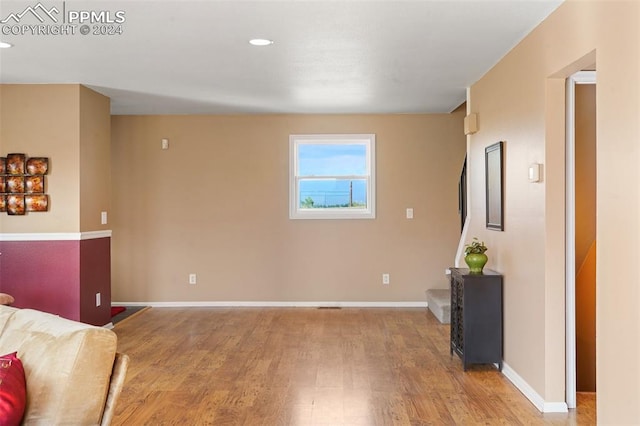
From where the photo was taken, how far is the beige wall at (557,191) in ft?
7.95

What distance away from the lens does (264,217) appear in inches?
277

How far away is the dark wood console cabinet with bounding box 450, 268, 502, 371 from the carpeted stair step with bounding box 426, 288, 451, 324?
1.68 metres

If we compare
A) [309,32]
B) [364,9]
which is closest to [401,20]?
[364,9]

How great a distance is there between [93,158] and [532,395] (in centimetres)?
444

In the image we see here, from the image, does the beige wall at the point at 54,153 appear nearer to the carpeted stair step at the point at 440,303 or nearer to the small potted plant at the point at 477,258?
the small potted plant at the point at 477,258

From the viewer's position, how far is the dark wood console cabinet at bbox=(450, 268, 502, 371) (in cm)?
423

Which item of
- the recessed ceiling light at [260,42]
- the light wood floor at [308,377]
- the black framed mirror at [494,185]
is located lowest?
the light wood floor at [308,377]

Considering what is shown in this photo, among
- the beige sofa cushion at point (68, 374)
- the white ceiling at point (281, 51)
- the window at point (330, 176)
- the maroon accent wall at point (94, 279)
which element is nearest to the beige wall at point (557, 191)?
the white ceiling at point (281, 51)

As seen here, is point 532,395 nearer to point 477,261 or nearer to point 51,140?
point 477,261

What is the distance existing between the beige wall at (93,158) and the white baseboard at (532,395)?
3.95 metres

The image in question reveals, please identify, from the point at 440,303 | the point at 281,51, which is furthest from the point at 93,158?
the point at 440,303

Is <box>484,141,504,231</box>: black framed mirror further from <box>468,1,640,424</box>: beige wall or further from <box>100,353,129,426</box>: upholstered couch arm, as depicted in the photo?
<box>100,353,129,426</box>: upholstered couch arm

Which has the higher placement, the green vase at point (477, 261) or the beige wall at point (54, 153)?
the beige wall at point (54, 153)

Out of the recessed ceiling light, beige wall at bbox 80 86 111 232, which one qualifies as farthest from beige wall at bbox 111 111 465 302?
the recessed ceiling light
